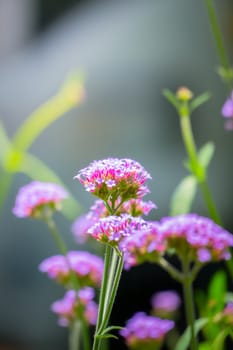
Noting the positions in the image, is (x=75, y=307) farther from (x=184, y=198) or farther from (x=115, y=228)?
(x=115, y=228)

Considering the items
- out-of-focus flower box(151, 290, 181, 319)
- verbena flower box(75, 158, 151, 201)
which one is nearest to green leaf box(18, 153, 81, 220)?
out-of-focus flower box(151, 290, 181, 319)

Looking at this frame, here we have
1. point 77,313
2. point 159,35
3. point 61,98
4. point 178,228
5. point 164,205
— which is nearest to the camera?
point 178,228

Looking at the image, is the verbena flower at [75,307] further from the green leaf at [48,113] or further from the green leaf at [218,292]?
the green leaf at [48,113]

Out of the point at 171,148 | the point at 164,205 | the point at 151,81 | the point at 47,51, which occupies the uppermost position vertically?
the point at 47,51

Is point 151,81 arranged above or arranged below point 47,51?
below

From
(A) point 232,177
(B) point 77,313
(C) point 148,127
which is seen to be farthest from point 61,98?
(B) point 77,313

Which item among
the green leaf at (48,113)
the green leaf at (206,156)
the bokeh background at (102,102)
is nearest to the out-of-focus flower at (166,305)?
the bokeh background at (102,102)

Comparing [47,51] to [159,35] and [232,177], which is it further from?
[232,177]

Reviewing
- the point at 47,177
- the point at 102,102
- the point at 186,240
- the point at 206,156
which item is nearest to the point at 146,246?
the point at 186,240
